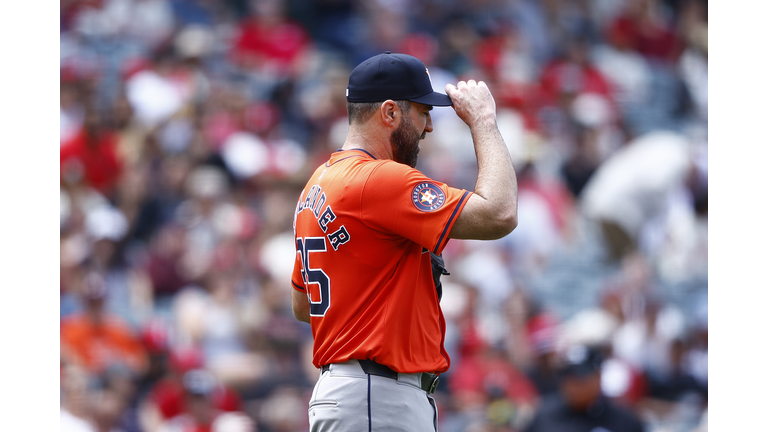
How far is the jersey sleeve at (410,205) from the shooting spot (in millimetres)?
2391

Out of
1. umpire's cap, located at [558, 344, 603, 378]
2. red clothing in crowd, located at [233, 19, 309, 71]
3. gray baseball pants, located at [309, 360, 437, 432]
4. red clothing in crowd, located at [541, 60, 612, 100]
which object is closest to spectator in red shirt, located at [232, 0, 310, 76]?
red clothing in crowd, located at [233, 19, 309, 71]

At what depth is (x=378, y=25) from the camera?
8414 millimetres

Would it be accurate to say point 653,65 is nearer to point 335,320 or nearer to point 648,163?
point 648,163

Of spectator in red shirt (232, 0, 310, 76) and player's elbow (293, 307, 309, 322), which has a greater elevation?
spectator in red shirt (232, 0, 310, 76)

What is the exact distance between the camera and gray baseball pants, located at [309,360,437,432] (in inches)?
96.1

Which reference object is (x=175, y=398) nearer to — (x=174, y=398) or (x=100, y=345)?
(x=174, y=398)

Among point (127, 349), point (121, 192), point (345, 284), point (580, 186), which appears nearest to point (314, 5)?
point (121, 192)

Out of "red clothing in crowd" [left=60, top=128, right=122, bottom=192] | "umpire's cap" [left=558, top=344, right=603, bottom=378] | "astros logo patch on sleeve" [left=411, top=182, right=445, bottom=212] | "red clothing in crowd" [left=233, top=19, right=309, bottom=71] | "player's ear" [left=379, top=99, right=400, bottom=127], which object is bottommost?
"umpire's cap" [left=558, top=344, right=603, bottom=378]

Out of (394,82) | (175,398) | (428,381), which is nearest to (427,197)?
(394,82)

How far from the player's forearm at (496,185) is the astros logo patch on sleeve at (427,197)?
4.8 inches

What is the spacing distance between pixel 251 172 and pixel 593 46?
165 inches

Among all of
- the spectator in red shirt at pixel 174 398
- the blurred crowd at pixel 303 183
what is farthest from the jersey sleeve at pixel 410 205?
the spectator in red shirt at pixel 174 398

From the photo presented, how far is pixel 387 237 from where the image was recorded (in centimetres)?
250

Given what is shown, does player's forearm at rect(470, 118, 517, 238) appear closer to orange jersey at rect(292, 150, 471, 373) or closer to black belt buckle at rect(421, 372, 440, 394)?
orange jersey at rect(292, 150, 471, 373)
